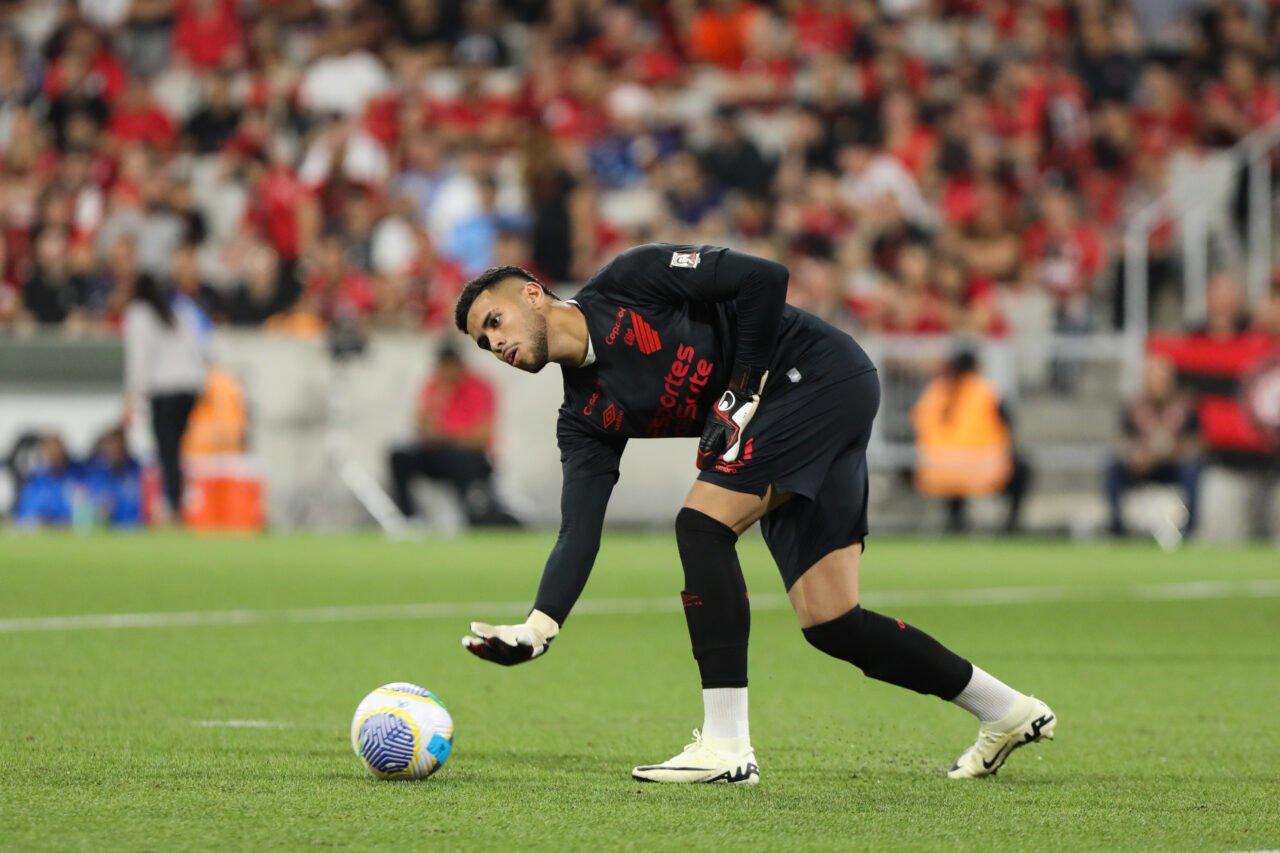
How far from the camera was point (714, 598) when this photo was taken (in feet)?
21.9

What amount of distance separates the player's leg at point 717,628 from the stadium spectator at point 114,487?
14663 mm

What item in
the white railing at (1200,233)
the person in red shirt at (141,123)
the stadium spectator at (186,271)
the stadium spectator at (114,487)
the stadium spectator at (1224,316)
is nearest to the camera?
the stadium spectator at (1224,316)

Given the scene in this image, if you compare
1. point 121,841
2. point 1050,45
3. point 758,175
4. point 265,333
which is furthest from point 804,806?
point 1050,45

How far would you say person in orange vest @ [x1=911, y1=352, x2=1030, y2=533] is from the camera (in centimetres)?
2022

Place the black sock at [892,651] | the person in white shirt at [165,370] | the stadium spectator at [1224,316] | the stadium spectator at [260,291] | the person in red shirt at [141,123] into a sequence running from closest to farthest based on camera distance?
the black sock at [892,651], the person in white shirt at [165,370], the stadium spectator at [1224,316], the stadium spectator at [260,291], the person in red shirt at [141,123]

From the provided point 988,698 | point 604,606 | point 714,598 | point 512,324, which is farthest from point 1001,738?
point 604,606

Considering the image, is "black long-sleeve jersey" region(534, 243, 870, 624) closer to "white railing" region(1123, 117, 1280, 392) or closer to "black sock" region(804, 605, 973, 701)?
"black sock" region(804, 605, 973, 701)

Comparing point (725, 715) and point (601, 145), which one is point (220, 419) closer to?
point (601, 145)

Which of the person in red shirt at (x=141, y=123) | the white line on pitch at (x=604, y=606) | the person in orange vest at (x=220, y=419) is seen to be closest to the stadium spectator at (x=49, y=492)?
the person in orange vest at (x=220, y=419)

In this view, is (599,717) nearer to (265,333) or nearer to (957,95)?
(265,333)

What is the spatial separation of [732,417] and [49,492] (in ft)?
49.2

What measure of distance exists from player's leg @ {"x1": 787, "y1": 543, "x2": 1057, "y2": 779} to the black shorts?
70 millimetres

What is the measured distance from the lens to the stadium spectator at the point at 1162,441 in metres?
19.9

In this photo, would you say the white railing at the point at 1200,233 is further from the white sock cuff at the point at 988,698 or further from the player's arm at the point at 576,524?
the player's arm at the point at 576,524
